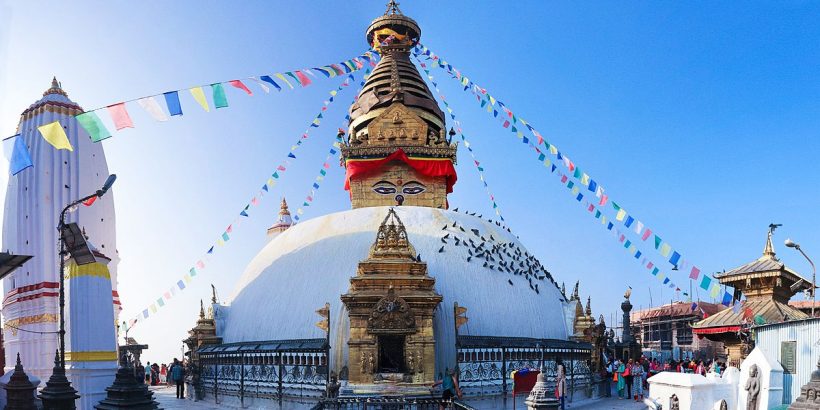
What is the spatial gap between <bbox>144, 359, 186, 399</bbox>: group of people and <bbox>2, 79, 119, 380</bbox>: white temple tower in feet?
9.96

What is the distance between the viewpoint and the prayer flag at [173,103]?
464 inches

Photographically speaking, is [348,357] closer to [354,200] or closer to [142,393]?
[142,393]

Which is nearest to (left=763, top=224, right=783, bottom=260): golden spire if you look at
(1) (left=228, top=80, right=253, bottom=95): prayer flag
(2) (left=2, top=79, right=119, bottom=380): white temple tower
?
(1) (left=228, top=80, right=253, bottom=95): prayer flag

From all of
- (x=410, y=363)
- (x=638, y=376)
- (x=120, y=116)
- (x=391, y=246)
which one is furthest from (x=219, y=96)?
(x=638, y=376)

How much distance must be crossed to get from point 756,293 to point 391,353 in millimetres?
14437

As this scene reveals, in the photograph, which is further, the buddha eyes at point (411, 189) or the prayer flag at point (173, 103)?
the buddha eyes at point (411, 189)

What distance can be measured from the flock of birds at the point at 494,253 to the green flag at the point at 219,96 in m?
6.86

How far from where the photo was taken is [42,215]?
2306cm

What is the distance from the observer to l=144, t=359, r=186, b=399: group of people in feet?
58.6

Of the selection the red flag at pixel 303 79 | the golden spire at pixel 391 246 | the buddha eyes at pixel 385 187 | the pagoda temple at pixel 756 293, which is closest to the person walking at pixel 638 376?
the pagoda temple at pixel 756 293

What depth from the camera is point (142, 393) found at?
7.44 meters

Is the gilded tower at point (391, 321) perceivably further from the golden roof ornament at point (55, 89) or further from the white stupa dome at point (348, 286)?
the golden roof ornament at point (55, 89)

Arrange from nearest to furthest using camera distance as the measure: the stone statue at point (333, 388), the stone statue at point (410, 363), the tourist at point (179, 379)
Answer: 1. the stone statue at point (333, 388)
2. the stone statue at point (410, 363)
3. the tourist at point (179, 379)

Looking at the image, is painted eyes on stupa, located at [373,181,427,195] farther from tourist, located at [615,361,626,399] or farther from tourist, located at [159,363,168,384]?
tourist, located at [159,363,168,384]
